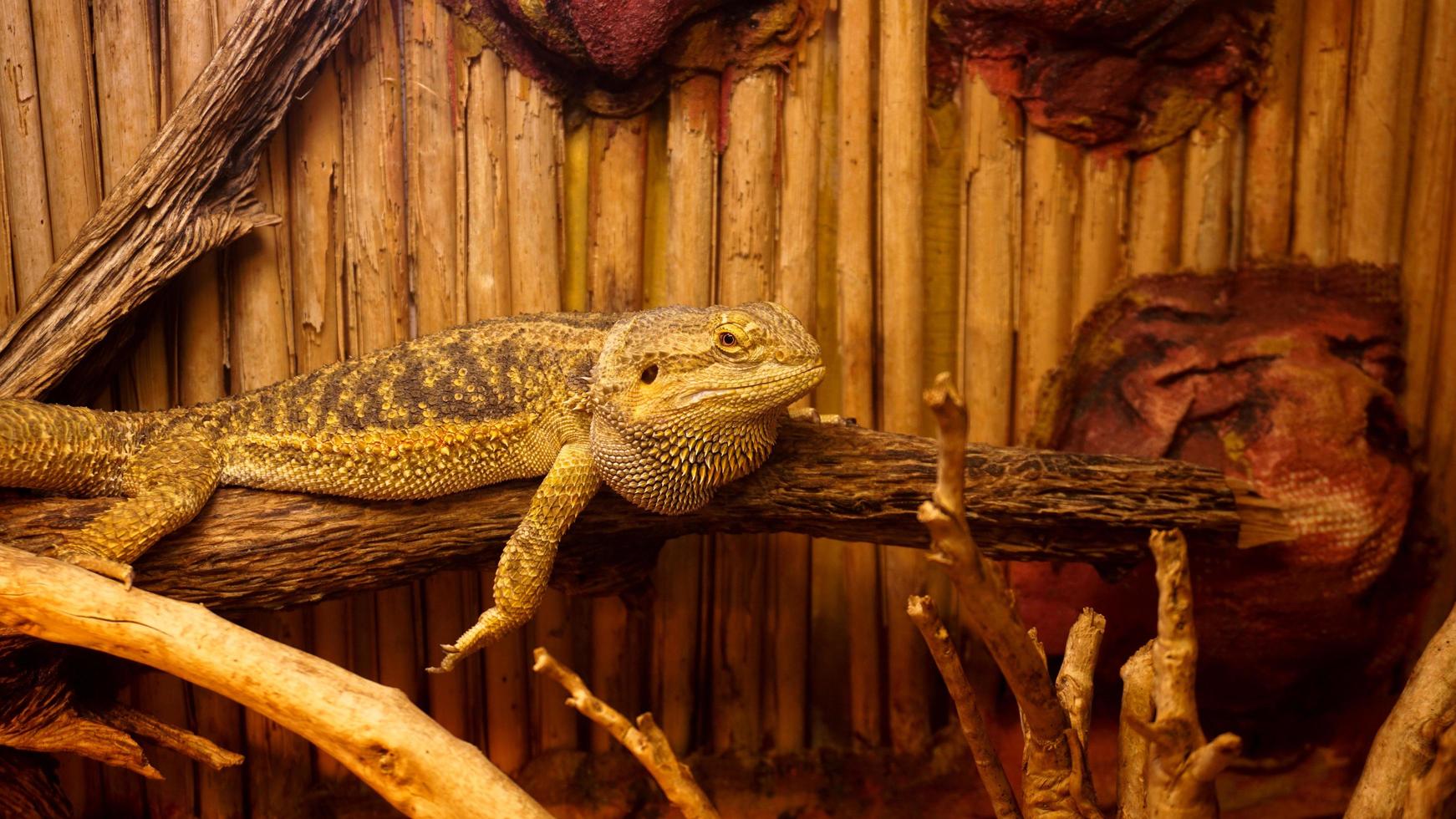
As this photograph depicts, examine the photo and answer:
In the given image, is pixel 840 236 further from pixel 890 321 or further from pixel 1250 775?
pixel 1250 775

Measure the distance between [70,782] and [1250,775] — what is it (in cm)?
380

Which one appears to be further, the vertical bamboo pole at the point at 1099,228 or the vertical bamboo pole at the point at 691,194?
the vertical bamboo pole at the point at 1099,228

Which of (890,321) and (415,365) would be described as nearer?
(415,365)

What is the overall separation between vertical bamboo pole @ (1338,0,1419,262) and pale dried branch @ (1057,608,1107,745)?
1.93 meters

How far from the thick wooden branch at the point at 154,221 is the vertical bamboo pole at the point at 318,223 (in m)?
0.18

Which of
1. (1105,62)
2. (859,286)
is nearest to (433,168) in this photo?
(859,286)

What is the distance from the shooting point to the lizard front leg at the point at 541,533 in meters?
2.68

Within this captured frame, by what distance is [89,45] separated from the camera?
10.1 feet

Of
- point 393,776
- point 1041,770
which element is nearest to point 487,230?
point 393,776

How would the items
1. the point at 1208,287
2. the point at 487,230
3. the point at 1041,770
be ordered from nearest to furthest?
the point at 1041,770
the point at 487,230
the point at 1208,287

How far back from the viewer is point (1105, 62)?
3387mm

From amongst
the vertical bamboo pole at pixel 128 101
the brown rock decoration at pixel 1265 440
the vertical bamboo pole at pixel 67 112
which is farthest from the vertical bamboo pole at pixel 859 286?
the vertical bamboo pole at pixel 67 112

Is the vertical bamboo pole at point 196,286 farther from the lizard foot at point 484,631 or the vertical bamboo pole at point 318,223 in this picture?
the lizard foot at point 484,631

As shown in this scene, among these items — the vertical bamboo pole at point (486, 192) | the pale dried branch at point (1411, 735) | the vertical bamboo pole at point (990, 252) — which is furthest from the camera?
the vertical bamboo pole at point (990, 252)
